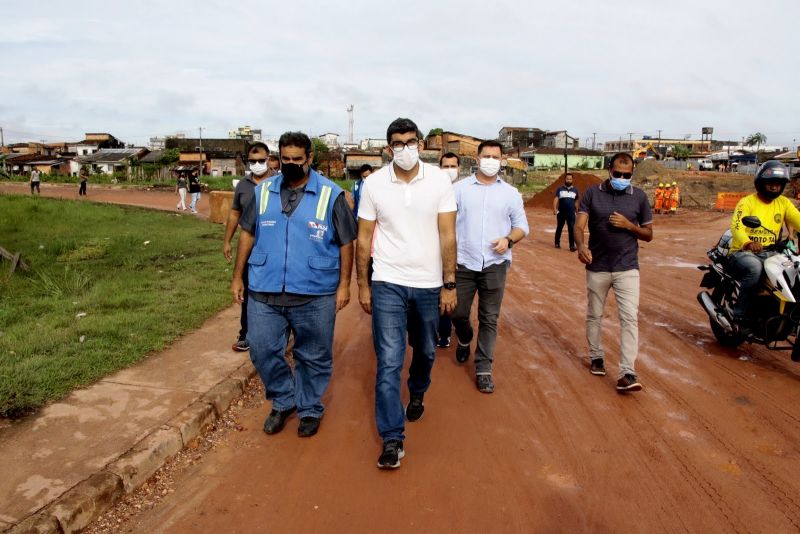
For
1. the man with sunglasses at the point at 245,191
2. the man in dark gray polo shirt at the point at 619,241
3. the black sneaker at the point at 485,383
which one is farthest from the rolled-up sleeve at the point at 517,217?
the man with sunglasses at the point at 245,191

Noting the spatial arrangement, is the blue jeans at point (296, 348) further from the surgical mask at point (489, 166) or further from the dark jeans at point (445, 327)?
the dark jeans at point (445, 327)

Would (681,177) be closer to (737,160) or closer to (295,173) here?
(737,160)

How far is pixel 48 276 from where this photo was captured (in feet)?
29.6

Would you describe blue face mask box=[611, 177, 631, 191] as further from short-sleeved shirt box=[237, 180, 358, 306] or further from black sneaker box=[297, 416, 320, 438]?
black sneaker box=[297, 416, 320, 438]

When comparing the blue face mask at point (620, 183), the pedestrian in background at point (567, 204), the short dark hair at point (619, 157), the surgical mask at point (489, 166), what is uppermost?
the short dark hair at point (619, 157)

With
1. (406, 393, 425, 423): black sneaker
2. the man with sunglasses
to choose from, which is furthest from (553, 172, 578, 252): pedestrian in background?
(406, 393, 425, 423): black sneaker

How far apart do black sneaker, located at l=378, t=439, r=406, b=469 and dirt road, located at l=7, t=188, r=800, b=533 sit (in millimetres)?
54

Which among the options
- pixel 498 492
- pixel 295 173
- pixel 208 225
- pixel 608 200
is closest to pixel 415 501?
pixel 498 492

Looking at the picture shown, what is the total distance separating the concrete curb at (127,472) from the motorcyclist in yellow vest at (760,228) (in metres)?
4.86

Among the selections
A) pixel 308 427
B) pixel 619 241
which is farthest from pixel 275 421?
pixel 619 241

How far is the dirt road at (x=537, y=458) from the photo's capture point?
3.29 meters

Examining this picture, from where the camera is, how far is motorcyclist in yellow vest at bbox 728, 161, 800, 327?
5.69m

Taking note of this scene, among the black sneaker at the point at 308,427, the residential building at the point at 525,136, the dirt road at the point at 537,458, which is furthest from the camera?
the residential building at the point at 525,136

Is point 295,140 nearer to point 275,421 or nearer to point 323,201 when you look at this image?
point 323,201
